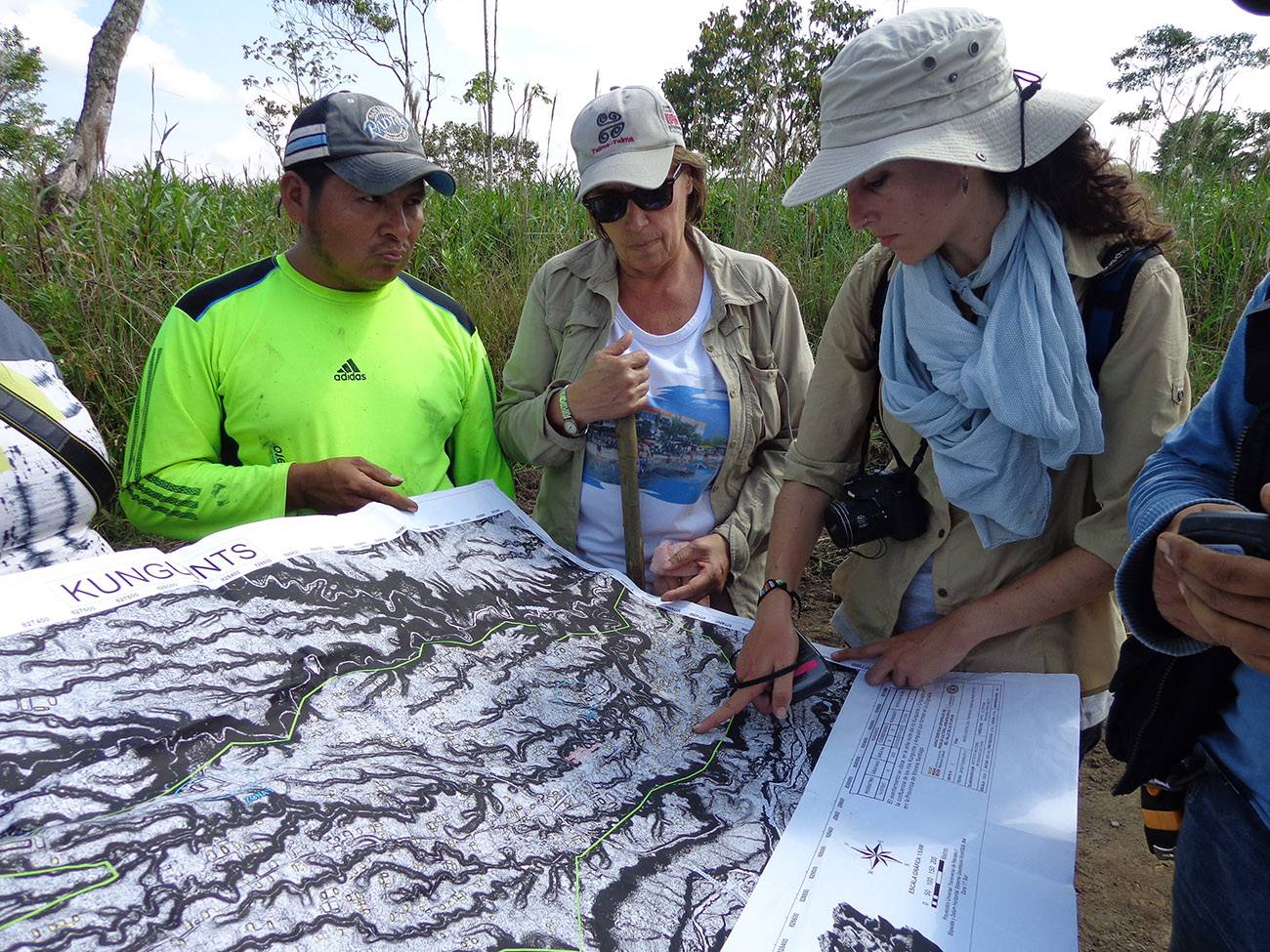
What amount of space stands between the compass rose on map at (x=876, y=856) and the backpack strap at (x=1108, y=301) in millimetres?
820

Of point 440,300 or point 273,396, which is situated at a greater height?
point 440,300

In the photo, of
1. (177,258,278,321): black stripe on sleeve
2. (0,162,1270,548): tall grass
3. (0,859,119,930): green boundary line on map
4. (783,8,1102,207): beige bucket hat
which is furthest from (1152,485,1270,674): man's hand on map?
(0,162,1270,548): tall grass

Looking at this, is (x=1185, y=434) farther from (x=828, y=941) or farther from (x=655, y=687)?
(x=655, y=687)

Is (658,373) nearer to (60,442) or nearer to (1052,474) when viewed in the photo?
(1052,474)

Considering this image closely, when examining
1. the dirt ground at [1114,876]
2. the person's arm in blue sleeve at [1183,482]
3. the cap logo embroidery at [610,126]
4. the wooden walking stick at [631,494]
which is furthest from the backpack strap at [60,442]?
the dirt ground at [1114,876]

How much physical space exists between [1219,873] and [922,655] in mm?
511

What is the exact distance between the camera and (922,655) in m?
1.52

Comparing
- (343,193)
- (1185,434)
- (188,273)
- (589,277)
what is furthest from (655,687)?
(188,273)

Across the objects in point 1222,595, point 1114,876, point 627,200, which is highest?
point 627,200

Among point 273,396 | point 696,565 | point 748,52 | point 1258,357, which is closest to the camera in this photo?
point 1258,357

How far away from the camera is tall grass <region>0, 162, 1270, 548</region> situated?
3803 mm

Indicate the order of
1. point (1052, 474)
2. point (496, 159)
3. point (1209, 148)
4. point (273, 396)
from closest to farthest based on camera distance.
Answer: point (1052, 474), point (273, 396), point (1209, 148), point (496, 159)

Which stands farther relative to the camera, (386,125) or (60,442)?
(386,125)

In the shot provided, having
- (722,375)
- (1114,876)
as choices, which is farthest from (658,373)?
(1114,876)
